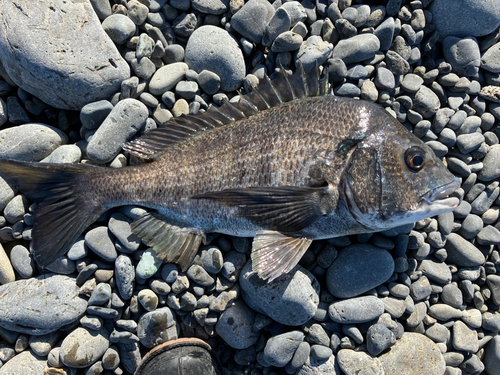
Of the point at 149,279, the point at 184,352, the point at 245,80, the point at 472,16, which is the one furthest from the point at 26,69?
the point at 472,16

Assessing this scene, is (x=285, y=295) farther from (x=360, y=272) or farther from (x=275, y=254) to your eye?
(x=360, y=272)

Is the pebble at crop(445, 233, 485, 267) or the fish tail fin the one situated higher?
the fish tail fin

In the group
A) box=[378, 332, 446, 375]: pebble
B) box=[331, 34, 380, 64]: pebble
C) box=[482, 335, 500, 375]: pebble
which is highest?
box=[331, 34, 380, 64]: pebble

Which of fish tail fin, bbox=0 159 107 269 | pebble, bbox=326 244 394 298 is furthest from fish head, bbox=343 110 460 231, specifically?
fish tail fin, bbox=0 159 107 269

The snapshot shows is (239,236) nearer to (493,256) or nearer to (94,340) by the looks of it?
(94,340)

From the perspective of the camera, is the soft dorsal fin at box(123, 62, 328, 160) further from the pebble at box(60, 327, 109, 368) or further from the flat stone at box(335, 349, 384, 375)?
the flat stone at box(335, 349, 384, 375)

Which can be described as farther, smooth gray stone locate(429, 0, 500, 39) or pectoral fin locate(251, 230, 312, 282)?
smooth gray stone locate(429, 0, 500, 39)

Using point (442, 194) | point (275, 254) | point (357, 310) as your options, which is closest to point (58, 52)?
point (275, 254)

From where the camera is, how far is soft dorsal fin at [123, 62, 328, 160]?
3438 mm

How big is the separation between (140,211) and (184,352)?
5.05 ft

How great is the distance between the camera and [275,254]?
3.24m

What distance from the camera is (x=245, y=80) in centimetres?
380

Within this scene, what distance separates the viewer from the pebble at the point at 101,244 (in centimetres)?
347

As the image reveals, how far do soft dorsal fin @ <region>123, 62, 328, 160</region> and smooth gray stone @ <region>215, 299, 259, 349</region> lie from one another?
1868 millimetres
